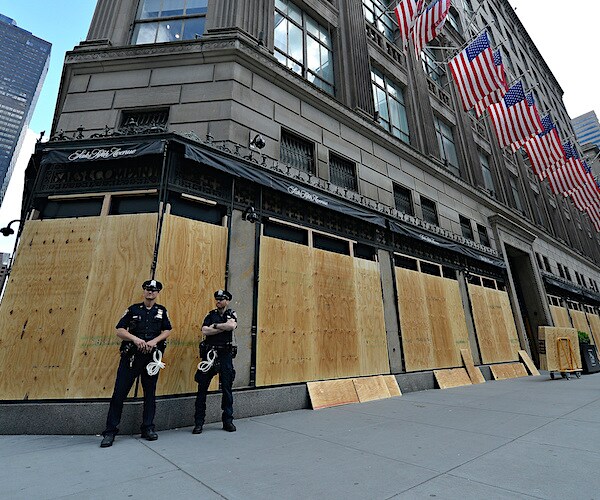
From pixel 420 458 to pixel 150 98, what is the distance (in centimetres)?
982

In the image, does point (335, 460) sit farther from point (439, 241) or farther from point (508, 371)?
point (508, 371)

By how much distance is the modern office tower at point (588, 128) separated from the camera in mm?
117537

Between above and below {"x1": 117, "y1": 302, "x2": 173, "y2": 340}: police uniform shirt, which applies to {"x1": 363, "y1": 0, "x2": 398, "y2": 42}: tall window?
above

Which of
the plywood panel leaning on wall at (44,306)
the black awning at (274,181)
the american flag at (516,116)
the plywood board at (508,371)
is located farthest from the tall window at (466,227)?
the plywood panel leaning on wall at (44,306)

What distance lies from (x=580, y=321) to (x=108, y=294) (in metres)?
29.7

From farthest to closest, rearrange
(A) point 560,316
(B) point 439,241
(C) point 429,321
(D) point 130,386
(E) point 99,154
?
(A) point 560,316 < (B) point 439,241 < (C) point 429,321 < (E) point 99,154 < (D) point 130,386

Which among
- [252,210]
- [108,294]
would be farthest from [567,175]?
[108,294]

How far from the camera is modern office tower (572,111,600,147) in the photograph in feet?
386

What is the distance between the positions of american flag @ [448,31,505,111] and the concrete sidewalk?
41.5 ft

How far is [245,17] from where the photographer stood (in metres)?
9.80

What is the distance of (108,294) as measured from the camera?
575cm

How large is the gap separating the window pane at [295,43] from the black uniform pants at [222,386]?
433 inches

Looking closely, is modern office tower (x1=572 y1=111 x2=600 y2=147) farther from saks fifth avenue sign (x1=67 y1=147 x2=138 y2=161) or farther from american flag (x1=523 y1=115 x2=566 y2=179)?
saks fifth avenue sign (x1=67 y1=147 x2=138 y2=161)

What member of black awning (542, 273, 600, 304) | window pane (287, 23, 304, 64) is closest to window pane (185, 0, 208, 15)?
window pane (287, 23, 304, 64)
